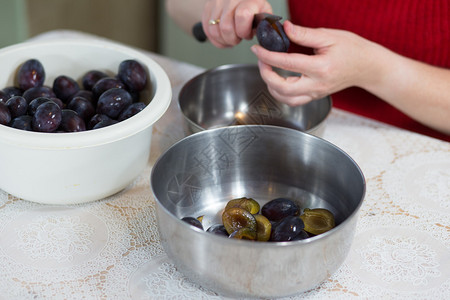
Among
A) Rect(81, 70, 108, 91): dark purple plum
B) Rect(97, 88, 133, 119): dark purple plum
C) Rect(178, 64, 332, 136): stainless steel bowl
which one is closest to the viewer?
Rect(97, 88, 133, 119): dark purple plum

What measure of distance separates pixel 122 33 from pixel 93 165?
189 centimetres

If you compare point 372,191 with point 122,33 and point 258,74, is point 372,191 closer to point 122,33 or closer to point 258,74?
point 258,74

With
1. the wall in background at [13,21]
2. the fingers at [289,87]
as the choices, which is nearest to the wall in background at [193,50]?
the wall in background at [13,21]

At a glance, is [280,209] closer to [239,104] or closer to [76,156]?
[76,156]

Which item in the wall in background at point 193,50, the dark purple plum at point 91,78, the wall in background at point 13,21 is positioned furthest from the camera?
the wall in background at point 193,50

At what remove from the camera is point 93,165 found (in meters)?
0.74

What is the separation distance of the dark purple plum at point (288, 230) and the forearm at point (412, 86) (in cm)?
49

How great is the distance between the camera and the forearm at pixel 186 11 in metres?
1.32

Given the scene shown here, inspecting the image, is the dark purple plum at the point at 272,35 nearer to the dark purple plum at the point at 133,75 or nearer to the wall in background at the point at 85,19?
the dark purple plum at the point at 133,75

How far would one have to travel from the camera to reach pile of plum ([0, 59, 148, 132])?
0.75m

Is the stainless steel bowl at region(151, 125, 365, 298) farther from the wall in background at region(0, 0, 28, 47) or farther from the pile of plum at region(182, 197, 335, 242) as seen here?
the wall in background at region(0, 0, 28, 47)

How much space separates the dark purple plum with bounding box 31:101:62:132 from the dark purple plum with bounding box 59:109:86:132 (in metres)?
0.01

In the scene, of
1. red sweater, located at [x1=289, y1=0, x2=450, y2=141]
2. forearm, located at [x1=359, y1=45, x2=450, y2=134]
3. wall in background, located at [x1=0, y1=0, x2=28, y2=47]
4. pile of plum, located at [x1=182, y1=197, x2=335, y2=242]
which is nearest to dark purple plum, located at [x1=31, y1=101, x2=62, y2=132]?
pile of plum, located at [x1=182, y1=197, x2=335, y2=242]

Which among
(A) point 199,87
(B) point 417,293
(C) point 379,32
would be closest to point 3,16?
(A) point 199,87
